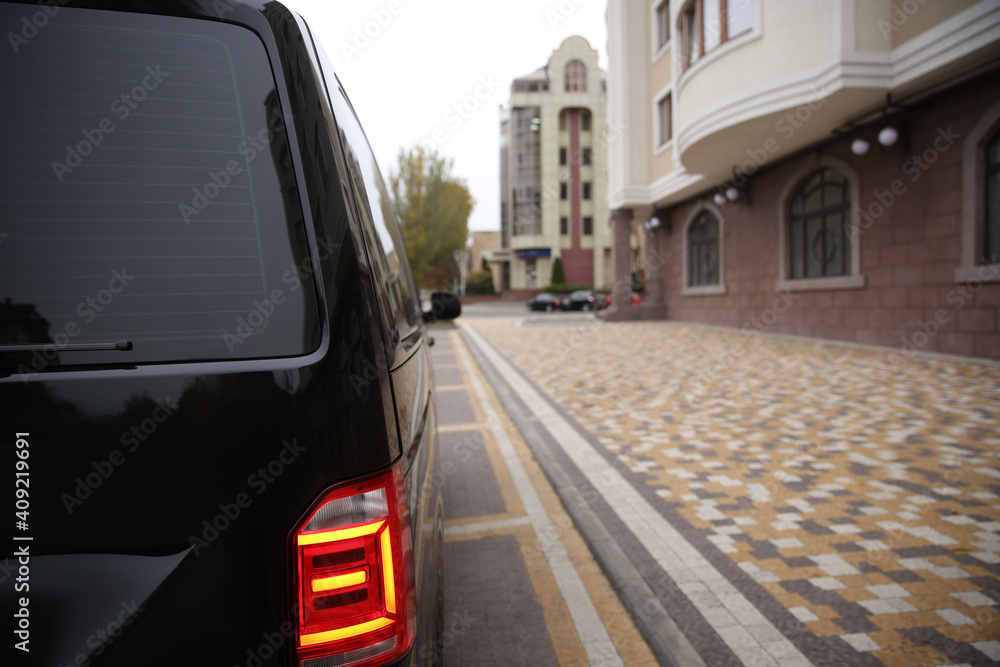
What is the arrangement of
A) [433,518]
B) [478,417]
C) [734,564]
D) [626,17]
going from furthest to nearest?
[626,17] < [478,417] < [734,564] < [433,518]

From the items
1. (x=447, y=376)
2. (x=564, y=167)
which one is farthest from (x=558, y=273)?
(x=447, y=376)

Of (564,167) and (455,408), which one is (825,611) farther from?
(564,167)

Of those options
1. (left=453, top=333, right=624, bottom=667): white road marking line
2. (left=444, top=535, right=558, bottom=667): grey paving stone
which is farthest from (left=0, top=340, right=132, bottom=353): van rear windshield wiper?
(left=453, top=333, right=624, bottom=667): white road marking line

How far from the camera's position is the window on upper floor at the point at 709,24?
467 inches

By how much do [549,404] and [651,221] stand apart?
53.2 ft

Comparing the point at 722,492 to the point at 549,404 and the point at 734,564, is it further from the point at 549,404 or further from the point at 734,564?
the point at 549,404

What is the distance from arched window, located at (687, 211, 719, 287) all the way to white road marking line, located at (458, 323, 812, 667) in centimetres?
1499

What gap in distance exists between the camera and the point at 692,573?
3082 millimetres

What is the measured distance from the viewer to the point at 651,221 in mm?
22188

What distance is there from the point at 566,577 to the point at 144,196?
2.79m

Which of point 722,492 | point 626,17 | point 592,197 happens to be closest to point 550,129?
point 592,197

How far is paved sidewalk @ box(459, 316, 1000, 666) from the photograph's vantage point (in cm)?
257

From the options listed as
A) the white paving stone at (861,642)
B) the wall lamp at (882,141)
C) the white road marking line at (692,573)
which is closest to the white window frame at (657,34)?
the wall lamp at (882,141)

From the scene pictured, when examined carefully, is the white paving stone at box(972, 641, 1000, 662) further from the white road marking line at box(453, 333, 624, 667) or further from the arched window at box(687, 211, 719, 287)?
the arched window at box(687, 211, 719, 287)
